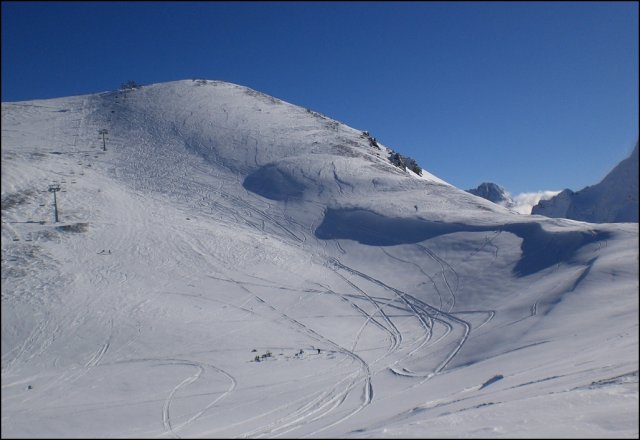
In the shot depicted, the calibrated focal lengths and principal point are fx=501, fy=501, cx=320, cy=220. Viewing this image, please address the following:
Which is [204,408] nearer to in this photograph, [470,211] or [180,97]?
[470,211]

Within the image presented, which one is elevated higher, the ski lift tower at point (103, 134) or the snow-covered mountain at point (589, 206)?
the ski lift tower at point (103, 134)

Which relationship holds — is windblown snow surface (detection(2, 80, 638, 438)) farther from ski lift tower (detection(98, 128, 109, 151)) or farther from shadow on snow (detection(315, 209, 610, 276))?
ski lift tower (detection(98, 128, 109, 151))

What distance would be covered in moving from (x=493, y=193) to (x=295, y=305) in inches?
4061

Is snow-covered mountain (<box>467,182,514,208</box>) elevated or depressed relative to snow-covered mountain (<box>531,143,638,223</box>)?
elevated

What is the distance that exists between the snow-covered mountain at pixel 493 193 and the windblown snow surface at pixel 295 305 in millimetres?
79578

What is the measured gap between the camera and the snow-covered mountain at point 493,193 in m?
114

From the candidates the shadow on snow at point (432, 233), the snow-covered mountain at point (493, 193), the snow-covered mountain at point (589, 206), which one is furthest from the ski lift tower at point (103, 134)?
the snow-covered mountain at point (493, 193)

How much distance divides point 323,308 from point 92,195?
18286mm

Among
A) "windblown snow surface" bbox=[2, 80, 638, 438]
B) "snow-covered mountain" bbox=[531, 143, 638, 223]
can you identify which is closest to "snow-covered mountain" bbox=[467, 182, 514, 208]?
"snow-covered mountain" bbox=[531, 143, 638, 223]

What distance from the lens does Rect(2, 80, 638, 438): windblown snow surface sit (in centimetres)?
1070

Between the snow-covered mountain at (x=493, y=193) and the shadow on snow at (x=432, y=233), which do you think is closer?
the shadow on snow at (x=432, y=233)

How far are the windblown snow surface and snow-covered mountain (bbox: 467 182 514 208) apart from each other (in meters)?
79.6

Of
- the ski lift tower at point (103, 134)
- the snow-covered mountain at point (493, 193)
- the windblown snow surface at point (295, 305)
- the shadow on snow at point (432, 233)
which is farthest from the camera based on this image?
the snow-covered mountain at point (493, 193)

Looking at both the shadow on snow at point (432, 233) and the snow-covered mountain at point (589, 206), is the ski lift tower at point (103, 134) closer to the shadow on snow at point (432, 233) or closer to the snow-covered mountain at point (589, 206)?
the shadow on snow at point (432, 233)
